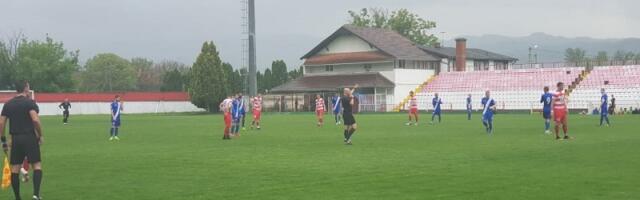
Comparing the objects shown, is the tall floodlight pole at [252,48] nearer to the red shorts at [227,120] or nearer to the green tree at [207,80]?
the green tree at [207,80]

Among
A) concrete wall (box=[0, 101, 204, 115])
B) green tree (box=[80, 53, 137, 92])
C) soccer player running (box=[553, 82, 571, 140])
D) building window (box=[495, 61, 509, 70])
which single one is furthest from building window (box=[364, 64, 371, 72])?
green tree (box=[80, 53, 137, 92])

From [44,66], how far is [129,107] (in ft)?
46.4

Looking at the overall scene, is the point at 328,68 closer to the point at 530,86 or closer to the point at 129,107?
the point at 129,107

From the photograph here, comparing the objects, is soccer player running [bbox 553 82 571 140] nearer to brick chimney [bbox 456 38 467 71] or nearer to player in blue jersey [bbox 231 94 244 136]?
player in blue jersey [bbox 231 94 244 136]

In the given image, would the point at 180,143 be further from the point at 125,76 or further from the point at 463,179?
the point at 125,76

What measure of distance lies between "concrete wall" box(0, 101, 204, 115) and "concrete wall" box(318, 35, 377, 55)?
16320 mm

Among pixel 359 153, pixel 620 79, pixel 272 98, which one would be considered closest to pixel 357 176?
pixel 359 153

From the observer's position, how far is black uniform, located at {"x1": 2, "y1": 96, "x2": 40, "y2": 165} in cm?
1130

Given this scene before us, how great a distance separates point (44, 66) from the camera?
288 feet

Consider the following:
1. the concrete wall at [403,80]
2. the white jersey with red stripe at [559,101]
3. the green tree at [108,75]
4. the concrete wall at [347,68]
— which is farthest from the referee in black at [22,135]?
the green tree at [108,75]

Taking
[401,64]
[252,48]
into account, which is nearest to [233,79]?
[252,48]

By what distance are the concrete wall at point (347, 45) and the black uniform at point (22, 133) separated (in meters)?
66.8

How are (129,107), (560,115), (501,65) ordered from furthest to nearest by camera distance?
1. (501,65)
2. (129,107)
3. (560,115)

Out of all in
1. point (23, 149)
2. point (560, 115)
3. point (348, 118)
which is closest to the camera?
point (23, 149)
